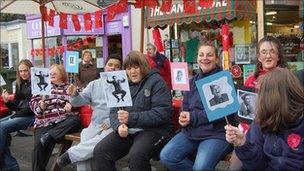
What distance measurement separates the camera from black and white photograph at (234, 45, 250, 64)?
390 inches

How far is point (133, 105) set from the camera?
462cm

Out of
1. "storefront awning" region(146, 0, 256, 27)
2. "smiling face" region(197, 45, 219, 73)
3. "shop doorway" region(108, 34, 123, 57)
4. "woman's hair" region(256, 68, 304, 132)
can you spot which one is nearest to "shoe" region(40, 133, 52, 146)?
"smiling face" region(197, 45, 219, 73)

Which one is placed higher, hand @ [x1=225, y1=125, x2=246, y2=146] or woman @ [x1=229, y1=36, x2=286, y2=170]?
woman @ [x1=229, y1=36, x2=286, y2=170]

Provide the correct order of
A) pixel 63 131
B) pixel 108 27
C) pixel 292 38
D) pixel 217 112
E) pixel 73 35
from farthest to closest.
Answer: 1. pixel 73 35
2. pixel 108 27
3. pixel 292 38
4. pixel 63 131
5. pixel 217 112

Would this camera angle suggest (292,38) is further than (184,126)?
Yes

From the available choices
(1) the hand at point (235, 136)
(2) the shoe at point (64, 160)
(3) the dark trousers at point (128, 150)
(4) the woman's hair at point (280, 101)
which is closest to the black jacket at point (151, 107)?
(3) the dark trousers at point (128, 150)

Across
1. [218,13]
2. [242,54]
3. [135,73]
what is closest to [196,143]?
[135,73]

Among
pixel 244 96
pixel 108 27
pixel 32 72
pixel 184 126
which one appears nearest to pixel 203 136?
pixel 184 126

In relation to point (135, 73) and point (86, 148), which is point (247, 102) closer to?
point (135, 73)

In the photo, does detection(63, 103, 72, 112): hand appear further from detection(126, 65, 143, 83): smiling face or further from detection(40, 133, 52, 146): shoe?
detection(126, 65, 143, 83): smiling face

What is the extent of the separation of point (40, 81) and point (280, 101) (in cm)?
342

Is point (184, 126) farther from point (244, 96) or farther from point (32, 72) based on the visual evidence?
point (32, 72)

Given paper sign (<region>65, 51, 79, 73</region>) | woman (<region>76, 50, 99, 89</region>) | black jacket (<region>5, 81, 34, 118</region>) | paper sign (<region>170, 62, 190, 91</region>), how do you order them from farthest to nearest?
1. woman (<region>76, 50, 99, 89</region>)
2. paper sign (<region>65, 51, 79, 73</region>)
3. black jacket (<region>5, 81, 34, 118</region>)
4. paper sign (<region>170, 62, 190, 91</region>)

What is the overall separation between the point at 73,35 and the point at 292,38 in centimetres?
770
